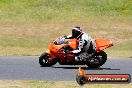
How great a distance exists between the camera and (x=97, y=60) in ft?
70.9

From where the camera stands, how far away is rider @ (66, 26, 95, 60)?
69.9 feet

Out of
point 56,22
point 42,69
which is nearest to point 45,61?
point 42,69

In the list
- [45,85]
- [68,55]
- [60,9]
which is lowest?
[60,9]

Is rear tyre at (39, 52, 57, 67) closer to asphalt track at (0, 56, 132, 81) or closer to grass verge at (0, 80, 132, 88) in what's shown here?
asphalt track at (0, 56, 132, 81)

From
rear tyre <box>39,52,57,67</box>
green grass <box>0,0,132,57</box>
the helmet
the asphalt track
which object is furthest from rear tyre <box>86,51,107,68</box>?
green grass <box>0,0,132,57</box>

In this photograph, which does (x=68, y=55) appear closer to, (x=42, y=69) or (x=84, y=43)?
(x=84, y=43)

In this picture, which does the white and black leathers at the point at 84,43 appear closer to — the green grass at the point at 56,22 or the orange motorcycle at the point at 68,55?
the orange motorcycle at the point at 68,55

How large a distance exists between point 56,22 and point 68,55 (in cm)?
1901

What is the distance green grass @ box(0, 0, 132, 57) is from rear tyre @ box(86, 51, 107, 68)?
17.7 ft

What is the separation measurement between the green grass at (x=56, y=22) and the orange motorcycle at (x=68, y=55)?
5.27 m

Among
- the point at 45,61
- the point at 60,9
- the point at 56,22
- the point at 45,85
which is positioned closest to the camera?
the point at 45,85

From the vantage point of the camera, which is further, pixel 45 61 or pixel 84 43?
pixel 45 61

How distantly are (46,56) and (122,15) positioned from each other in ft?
75.4

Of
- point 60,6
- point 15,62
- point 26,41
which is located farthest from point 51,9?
point 15,62
